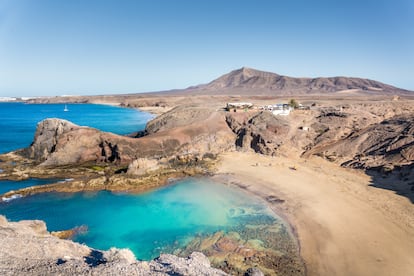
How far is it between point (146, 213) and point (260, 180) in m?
10.8

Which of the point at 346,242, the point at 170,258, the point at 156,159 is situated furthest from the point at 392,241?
the point at 156,159

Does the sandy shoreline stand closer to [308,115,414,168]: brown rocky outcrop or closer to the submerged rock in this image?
[308,115,414,168]: brown rocky outcrop

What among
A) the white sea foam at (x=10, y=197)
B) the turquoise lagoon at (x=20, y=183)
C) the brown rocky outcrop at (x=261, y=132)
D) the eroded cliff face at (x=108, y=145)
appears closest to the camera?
the white sea foam at (x=10, y=197)

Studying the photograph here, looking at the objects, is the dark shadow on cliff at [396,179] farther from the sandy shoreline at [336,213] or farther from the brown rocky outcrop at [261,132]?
the brown rocky outcrop at [261,132]

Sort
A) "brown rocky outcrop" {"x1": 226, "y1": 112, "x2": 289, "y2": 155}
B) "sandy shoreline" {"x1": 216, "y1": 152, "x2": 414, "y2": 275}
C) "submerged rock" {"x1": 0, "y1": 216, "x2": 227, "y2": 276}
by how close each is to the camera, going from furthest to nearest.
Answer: "brown rocky outcrop" {"x1": 226, "y1": 112, "x2": 289, "y2": 155} < "sandy shoreline" {"x1": 216, "y1": 152, "x2": 414, "y2": 275} < "submerged rock" {"x1": 0, "y1": 216, "x2": 227, "y2": 276}

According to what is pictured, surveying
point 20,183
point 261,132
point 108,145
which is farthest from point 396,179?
point 20,183

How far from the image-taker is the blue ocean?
1814 cm

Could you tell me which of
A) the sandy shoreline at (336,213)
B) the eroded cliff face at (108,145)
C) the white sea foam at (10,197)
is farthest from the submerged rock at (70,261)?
the eroded cliff face at (108,145)

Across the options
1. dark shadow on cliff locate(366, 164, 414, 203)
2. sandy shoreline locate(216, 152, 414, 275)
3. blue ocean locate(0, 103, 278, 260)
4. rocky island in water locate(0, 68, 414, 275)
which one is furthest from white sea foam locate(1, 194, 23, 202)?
dark shadow on cliff locate(366, 164, 414, 203)

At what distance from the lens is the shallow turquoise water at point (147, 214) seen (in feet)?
59.5

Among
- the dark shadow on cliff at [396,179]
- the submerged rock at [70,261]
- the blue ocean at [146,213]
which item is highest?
the submerged rock at [70,261]

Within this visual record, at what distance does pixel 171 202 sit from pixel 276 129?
19243 mm

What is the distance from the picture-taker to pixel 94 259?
11625mm

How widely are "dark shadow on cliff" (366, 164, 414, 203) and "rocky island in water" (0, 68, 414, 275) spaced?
113 millimetres
